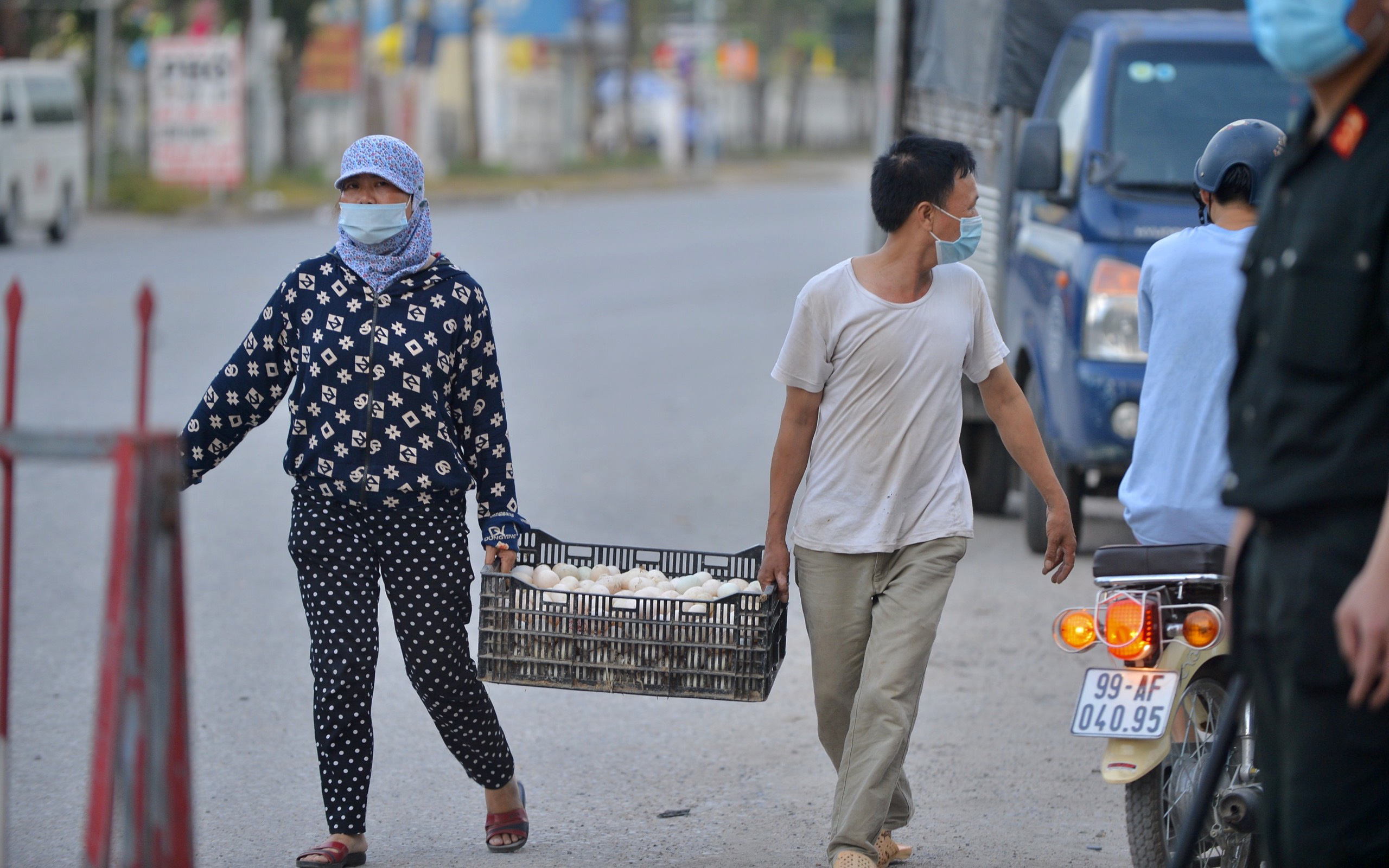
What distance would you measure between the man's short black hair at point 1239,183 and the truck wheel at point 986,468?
4.92m

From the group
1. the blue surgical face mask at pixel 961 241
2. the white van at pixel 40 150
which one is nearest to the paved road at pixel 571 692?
the blue surgical face mask at pixel 961 241

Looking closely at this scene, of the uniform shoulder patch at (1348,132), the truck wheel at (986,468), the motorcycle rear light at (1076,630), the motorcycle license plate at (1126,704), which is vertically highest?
the uniform shoulder patch at (1348,132)

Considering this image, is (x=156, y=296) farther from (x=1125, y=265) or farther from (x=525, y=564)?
(x=525, y=564)

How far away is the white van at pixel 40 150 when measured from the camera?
21.6m

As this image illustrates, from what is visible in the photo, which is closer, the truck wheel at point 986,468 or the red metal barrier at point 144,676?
the red metal barrier at point 144,676

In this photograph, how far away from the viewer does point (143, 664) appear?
2.63 m

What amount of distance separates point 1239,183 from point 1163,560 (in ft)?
3.00

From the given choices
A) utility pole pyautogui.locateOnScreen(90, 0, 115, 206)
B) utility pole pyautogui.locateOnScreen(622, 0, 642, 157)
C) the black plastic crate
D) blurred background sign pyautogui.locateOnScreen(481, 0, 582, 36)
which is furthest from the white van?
utility pole pyautogui.locateOnScreen(622, 0, 642, 157)

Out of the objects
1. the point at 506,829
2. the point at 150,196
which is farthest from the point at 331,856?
the point at 150,196

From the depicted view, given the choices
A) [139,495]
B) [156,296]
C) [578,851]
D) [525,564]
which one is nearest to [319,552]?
[525,564]

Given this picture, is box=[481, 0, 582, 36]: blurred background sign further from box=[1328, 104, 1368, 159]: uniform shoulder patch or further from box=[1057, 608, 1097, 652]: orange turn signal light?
box=[1328, 104, 1368, 159]: uniform shoulder patch

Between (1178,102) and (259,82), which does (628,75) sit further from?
(1178,102)

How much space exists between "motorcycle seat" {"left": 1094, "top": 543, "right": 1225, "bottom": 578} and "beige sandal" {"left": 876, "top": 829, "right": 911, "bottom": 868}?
0.95 metres

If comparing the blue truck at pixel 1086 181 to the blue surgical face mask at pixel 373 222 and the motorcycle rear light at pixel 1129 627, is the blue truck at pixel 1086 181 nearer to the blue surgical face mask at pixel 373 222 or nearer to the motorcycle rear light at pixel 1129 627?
the motorcycle rear light at pixel 1129 627
